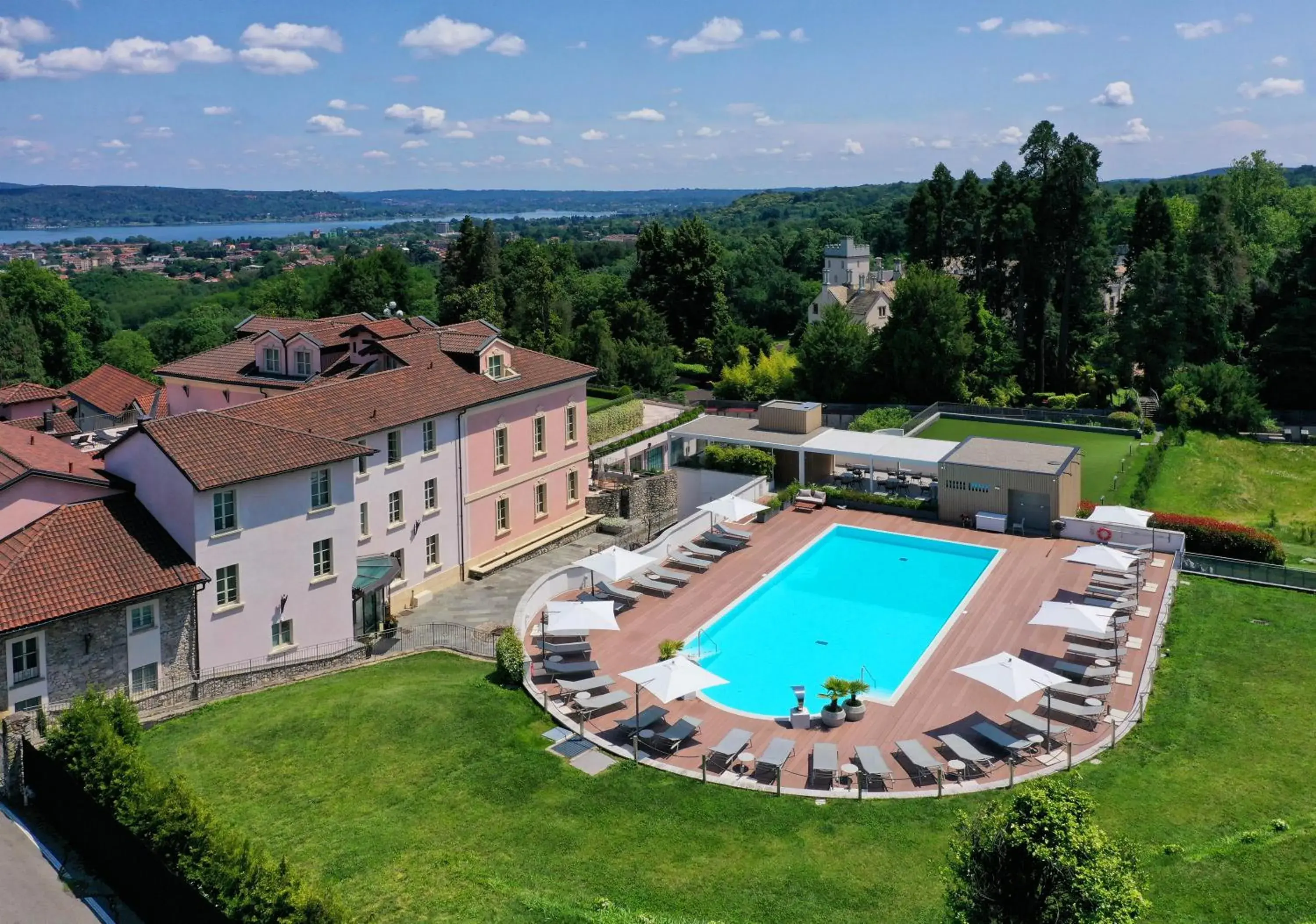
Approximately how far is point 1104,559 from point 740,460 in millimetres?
15816

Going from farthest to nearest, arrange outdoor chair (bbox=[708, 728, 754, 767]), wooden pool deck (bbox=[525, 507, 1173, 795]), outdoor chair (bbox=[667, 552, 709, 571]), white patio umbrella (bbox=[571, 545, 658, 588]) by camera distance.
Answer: outdoor chair (bbox=[667, 552, 709, 571]), white patio umbrella (bbox=[571, 545, 658, 588]), wooden pool deck (bbox=[525, 507, 1173, 795]), outdoor chair (bbox=[708, 728, 754, 767])

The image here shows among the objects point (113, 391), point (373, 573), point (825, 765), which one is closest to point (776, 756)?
point (825, 765)

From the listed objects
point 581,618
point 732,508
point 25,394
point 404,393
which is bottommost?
point 581,618

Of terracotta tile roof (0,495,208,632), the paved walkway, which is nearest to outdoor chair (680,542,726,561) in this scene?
the paved walkway

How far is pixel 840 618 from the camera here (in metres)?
30.6

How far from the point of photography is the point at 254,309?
9969 centimetres

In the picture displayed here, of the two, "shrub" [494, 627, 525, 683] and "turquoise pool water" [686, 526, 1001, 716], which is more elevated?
"shrub" [494, 627, 525, 683]

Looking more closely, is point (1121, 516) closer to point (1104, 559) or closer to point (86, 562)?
point (1104, 559)

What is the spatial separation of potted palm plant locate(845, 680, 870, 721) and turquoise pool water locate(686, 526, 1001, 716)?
3.90 feet

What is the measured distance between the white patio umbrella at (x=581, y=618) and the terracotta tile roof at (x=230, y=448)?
22.6 ft

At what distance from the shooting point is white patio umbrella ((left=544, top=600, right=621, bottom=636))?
25.5 m

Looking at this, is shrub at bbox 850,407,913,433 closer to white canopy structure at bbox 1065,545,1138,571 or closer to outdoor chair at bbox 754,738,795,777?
white canopy structure at bbox 1065,545,1138,571

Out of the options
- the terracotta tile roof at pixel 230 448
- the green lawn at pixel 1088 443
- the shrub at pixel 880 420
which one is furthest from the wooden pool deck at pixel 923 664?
the shrub at pixel 880 420

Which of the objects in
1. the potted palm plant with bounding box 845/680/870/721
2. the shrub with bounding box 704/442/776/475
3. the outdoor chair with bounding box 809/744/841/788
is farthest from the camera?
the shrub with bounding box 704/442/776/475
